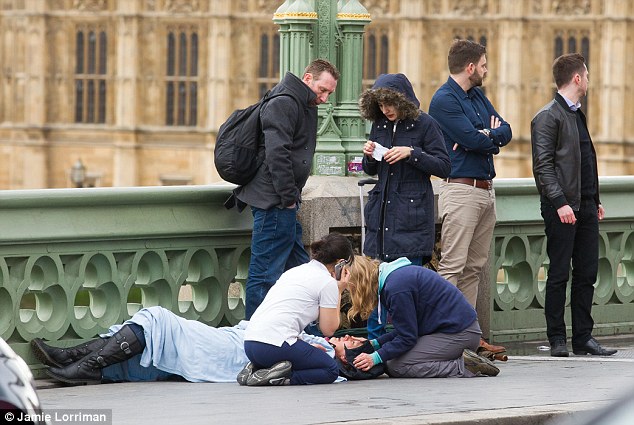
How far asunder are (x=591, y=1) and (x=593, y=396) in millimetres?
36642

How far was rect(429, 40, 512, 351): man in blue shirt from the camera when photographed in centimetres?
1081

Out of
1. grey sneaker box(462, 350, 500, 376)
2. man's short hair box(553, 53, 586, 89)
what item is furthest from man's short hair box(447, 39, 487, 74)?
grey sneaker box(462, 350, 500, 376)

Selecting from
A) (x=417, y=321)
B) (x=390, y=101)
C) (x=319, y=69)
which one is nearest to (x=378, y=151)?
(x=390, y=101)

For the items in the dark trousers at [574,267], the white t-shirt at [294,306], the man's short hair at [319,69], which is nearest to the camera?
the white t-shirt at [294,306]

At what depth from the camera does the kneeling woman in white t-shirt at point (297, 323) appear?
961cm

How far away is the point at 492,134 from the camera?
10.8 m

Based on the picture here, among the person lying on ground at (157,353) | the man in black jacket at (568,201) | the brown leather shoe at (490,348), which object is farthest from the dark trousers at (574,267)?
the person lying on ground at (157,353)

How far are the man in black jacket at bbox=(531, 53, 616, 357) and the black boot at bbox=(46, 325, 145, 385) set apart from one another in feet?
8.54

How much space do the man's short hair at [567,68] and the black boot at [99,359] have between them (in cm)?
299

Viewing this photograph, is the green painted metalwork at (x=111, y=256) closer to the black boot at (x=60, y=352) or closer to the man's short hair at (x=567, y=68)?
the black boot at (x=60, y=352)

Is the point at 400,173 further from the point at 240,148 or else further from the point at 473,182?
the point at 240,148

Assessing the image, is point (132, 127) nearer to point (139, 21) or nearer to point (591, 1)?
point (139, 21)

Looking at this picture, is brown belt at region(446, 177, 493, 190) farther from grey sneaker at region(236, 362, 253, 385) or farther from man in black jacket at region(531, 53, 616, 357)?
grey sneaker at region(236, 362, 253, 385)

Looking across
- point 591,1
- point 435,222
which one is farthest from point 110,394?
point 591,1
